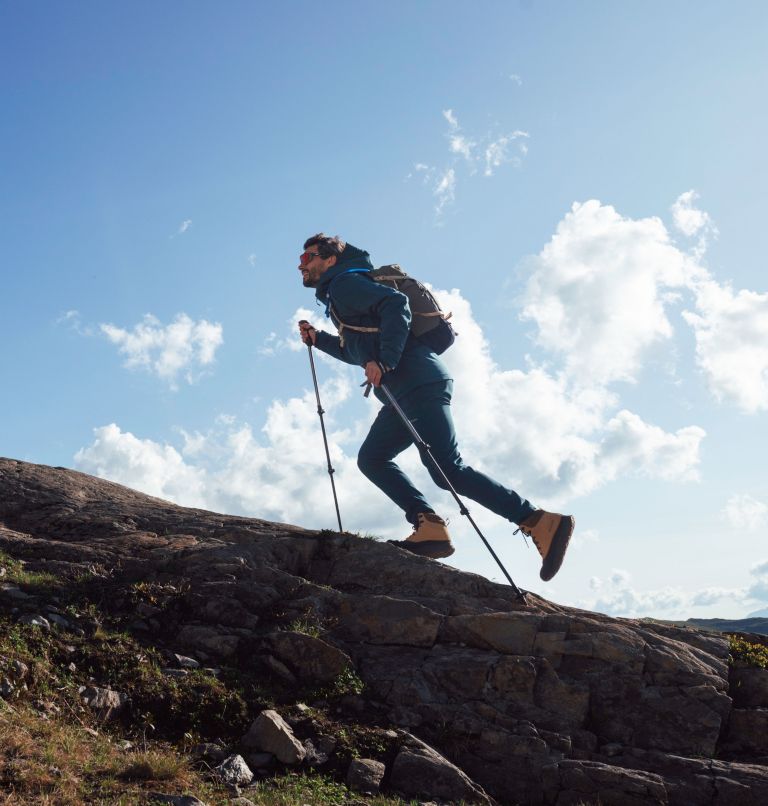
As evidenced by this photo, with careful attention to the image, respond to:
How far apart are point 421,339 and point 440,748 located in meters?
5.29

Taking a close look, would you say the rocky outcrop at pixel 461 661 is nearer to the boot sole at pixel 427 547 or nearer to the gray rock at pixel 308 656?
the gray rock at pixel 308 656

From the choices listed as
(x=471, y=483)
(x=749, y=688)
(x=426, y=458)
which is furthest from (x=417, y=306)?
(x=749, y=688)

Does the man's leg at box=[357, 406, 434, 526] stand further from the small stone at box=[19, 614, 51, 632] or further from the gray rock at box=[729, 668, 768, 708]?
the small stone at box=[19, 614, 51, 632]

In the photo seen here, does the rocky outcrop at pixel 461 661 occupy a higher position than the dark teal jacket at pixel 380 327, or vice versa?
the dark teal jacket at pixel 380 327

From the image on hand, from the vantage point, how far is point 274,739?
17.9 feet

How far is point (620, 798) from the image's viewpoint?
539cm

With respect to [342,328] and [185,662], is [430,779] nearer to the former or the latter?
[185,662]

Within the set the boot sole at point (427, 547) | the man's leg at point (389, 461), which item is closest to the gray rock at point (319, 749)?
the boot sole at point (427, 547)

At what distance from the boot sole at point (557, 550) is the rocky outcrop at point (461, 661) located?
39 centimetres

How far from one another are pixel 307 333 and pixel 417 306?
1.60m

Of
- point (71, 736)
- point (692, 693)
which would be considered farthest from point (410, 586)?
point (71, 736)

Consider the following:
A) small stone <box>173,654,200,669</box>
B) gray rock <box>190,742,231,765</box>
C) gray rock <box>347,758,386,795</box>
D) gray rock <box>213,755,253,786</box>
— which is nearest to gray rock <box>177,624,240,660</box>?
small stone <box>173,654,200,669</box>

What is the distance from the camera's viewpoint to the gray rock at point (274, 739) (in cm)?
537

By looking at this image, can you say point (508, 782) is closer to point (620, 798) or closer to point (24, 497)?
point (620, 798)
